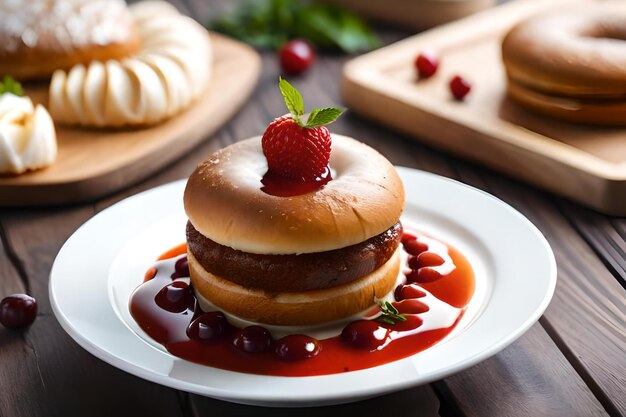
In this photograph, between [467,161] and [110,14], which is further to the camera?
[110,14]

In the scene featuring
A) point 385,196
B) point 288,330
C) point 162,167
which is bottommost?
point 162,167

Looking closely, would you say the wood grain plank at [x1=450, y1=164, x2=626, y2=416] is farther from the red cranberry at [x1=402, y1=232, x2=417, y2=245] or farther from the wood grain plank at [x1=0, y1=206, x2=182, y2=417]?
the wood grain plank at [x1=0, y1=206, x2=182, y2=417]

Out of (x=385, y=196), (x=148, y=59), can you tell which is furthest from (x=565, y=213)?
(x=148, y=59)

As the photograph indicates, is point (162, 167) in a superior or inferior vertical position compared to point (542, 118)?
inferior

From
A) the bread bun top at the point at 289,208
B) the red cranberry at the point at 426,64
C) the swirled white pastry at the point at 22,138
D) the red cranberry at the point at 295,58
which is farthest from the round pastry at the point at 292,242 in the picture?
the red cranberry at the point at 295,58

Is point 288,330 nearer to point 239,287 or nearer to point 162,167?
point 239,287
